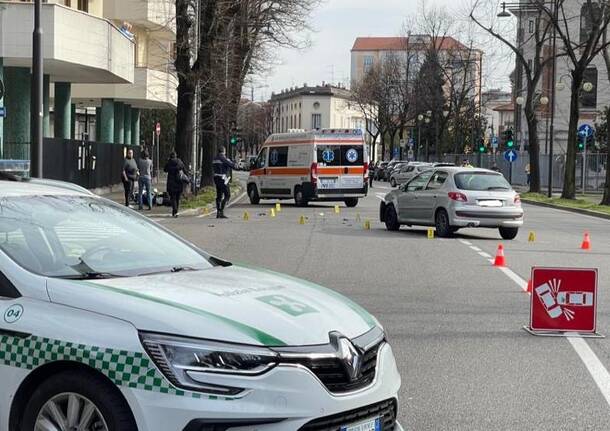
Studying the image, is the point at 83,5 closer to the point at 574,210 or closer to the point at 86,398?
the point at 574,210

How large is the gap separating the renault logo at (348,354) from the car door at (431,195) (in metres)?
16.2

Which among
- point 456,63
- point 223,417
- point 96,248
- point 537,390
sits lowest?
point 537,390

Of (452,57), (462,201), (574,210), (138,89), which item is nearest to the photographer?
(462,201)

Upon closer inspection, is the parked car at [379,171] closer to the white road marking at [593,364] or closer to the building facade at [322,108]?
the white road marking at [593,364]

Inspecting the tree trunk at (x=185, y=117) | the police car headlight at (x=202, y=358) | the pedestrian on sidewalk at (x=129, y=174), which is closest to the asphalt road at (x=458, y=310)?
the police car headlight at (x=202, y=358)

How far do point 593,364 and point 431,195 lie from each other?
13.0 m

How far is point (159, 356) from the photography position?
3.92 m

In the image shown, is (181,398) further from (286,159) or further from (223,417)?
(286,159)

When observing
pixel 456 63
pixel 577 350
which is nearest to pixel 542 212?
pixel 577 350

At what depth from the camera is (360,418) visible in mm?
4215

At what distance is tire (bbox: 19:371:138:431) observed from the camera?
12.9 feet

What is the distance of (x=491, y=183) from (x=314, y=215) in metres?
A: 8.71

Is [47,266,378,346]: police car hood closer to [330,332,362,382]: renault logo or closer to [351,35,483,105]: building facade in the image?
[330,332,362,382]: renault logo

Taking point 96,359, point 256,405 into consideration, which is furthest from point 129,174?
point 256,405
